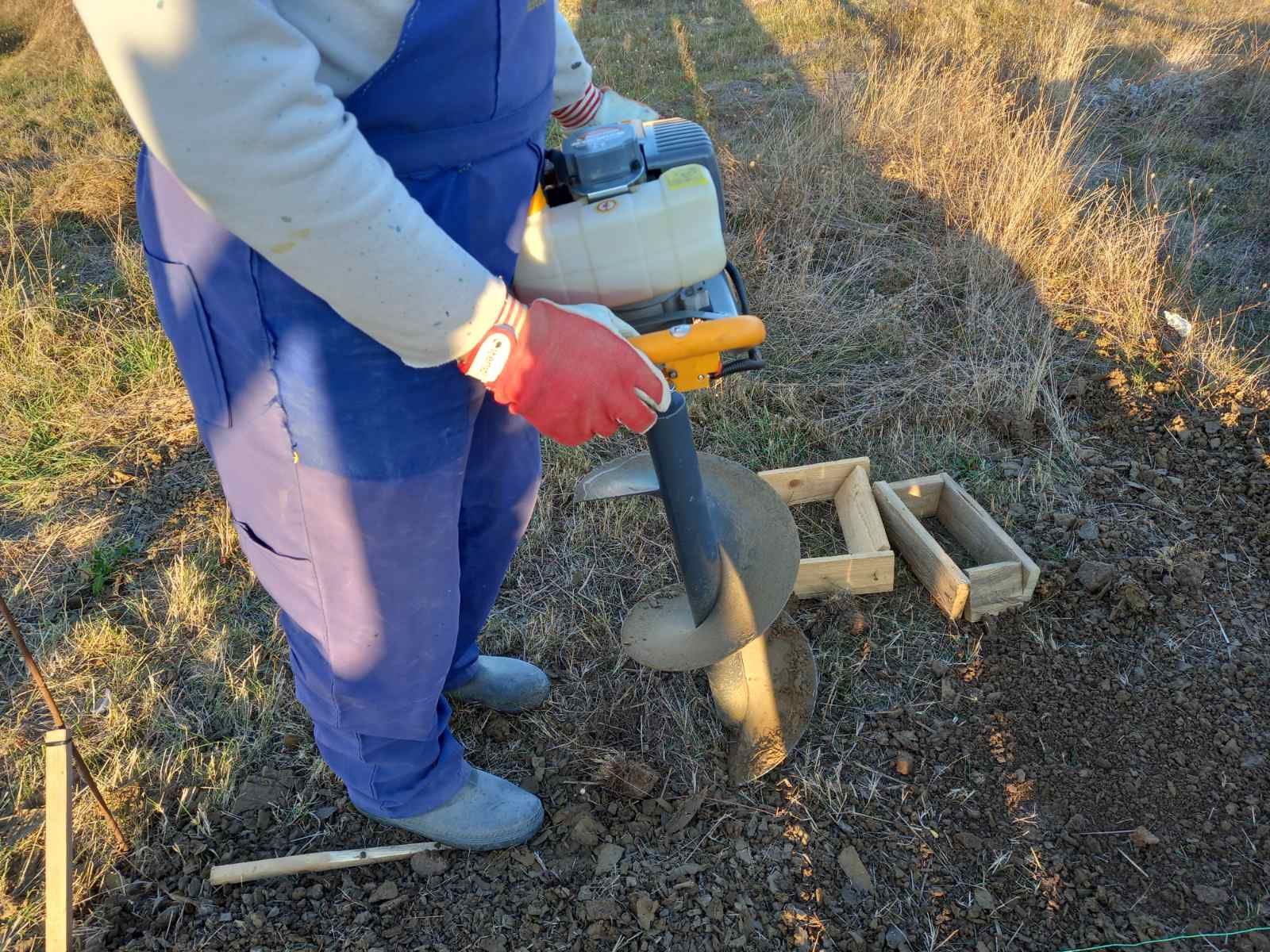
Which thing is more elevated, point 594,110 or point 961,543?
point 594,110

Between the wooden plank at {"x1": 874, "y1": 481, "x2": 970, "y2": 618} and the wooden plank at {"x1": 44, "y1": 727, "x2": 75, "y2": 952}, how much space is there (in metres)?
2.29

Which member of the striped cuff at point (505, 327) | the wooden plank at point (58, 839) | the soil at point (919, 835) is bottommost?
the soil at point (919, 835)

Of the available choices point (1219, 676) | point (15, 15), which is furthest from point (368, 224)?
point (15, 15)

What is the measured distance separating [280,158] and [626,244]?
64cm

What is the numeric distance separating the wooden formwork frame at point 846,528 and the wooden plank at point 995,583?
240 millimetres

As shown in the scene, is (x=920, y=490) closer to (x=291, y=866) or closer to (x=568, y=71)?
(x=568, y=71)

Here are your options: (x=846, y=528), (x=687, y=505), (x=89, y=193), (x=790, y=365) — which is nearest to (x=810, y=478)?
(x=846, y=528)

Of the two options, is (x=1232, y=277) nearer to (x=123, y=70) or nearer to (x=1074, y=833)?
(x=1074, y=833)

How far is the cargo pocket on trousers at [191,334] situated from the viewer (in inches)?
55.7

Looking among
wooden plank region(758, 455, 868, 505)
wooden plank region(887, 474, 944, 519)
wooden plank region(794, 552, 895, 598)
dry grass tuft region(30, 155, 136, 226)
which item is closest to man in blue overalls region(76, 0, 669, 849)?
wooden plank region(794, 552, 895, 598)

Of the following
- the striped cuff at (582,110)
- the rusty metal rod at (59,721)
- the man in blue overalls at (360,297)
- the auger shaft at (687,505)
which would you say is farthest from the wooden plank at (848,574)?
the rusty metal rod at (59,721)

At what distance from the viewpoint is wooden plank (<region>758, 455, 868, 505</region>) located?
3.04 metres

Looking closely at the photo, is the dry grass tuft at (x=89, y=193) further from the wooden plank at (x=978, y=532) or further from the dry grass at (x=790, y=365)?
the wooden plank at (x=978, y=532)

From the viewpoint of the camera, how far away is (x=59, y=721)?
71.5 inches
